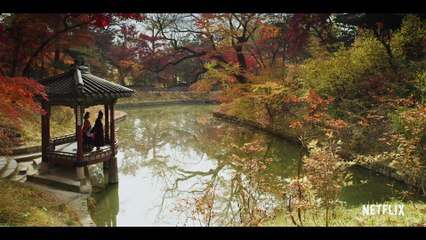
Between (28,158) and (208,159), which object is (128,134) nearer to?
(208,159)

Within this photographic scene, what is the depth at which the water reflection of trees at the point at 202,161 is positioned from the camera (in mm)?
6602

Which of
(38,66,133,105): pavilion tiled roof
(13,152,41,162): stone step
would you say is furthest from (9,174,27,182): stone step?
(38,66,133,105): pavilion tiled roof

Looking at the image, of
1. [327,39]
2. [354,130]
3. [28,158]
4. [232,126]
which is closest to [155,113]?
[232,126]

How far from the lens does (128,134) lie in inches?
618

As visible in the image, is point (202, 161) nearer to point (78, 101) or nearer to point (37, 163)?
point (37, 163)

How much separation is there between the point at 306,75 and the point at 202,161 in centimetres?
497

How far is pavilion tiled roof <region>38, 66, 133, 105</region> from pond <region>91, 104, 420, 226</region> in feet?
7.33

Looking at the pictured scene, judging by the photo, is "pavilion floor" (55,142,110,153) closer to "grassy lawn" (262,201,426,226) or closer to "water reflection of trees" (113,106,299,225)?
"water reflection of trees" (113,106,299,225)

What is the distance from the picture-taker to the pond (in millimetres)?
6301

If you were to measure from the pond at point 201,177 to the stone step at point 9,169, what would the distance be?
71.4 inches

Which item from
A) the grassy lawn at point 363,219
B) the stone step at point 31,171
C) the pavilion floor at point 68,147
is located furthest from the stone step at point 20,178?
the grassy lawn at point 363,219

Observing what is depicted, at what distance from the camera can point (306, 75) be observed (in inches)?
483

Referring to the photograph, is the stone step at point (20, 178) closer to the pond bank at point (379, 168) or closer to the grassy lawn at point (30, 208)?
the grassy lawn at point (30, 208)
